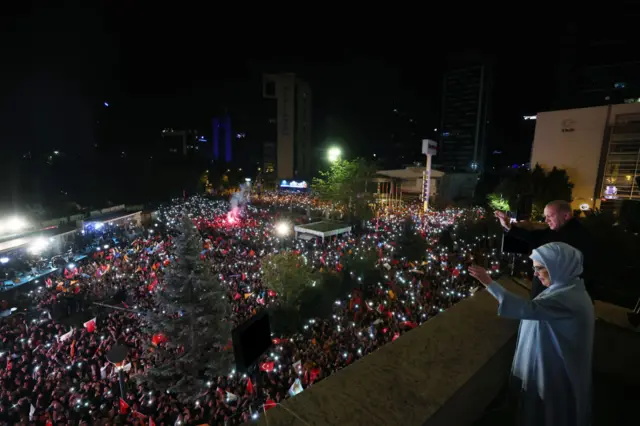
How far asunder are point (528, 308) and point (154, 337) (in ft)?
29.4

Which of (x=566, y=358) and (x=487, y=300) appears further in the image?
(x=487, y=300)

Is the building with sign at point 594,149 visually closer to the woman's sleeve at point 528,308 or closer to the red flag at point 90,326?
the woman's sleeve at point 528,308

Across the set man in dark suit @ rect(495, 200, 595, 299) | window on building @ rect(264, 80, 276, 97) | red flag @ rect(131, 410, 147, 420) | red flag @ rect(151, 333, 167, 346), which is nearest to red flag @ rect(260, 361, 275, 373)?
red flag @ rect(131, 410, 147, 420)

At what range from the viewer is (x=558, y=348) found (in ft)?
6.33

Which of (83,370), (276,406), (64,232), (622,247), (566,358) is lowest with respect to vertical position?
(83,370)

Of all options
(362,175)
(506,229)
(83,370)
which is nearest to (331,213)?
(362,175)

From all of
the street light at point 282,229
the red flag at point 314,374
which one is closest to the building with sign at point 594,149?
the street light at point 282,229

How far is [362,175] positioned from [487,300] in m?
34.3

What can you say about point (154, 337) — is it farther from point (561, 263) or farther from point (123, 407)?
point (561, 263)

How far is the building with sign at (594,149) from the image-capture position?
895 inches

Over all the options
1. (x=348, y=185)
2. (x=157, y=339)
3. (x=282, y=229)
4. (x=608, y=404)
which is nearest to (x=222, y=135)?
(x=348, y=185)

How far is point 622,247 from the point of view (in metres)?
10.3

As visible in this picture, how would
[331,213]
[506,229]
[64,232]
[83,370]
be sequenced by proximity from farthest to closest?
[331,213] < [64,232] < [83,370] < [506,229]

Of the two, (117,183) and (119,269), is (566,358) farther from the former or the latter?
(117,183)
